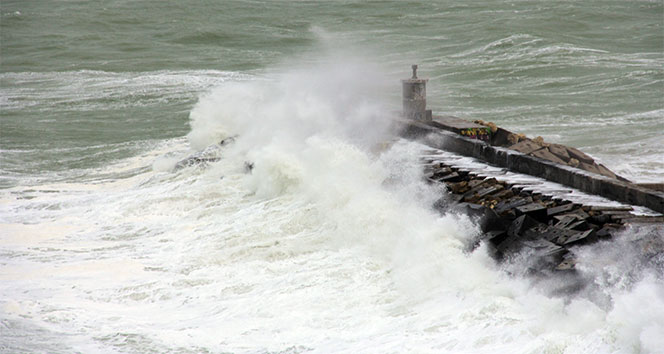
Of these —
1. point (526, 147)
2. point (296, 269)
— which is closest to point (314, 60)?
point (526, 147)

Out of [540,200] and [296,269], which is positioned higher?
[540,200]

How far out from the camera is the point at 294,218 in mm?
10406

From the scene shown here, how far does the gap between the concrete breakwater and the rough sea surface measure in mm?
190

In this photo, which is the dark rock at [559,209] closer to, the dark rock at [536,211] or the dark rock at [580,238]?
the dark rock at [536,211]

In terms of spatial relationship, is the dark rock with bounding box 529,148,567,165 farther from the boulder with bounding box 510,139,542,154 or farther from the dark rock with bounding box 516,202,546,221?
the dark rock with bounding box 516,202,546,221

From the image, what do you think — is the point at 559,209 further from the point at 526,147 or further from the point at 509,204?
the point at 526,147

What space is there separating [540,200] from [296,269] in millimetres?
2551

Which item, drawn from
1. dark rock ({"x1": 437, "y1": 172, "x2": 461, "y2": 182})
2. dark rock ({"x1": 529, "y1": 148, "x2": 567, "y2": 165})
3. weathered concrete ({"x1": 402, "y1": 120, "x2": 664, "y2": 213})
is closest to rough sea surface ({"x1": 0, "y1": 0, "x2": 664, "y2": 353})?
dark rock ({"x1": 437, "y1": 172, "x2": 461, "y2": 182})

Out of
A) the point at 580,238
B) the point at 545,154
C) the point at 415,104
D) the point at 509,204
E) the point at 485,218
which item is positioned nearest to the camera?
the point at 580,238

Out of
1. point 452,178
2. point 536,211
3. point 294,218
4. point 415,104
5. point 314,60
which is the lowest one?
point 294,218

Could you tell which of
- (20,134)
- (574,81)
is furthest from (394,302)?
(574,81)

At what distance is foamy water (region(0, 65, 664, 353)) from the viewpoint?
5.96 metres

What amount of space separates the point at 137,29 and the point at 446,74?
1951cm

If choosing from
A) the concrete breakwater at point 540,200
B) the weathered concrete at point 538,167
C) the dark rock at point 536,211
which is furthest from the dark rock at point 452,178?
the dark rock at point 536,211
